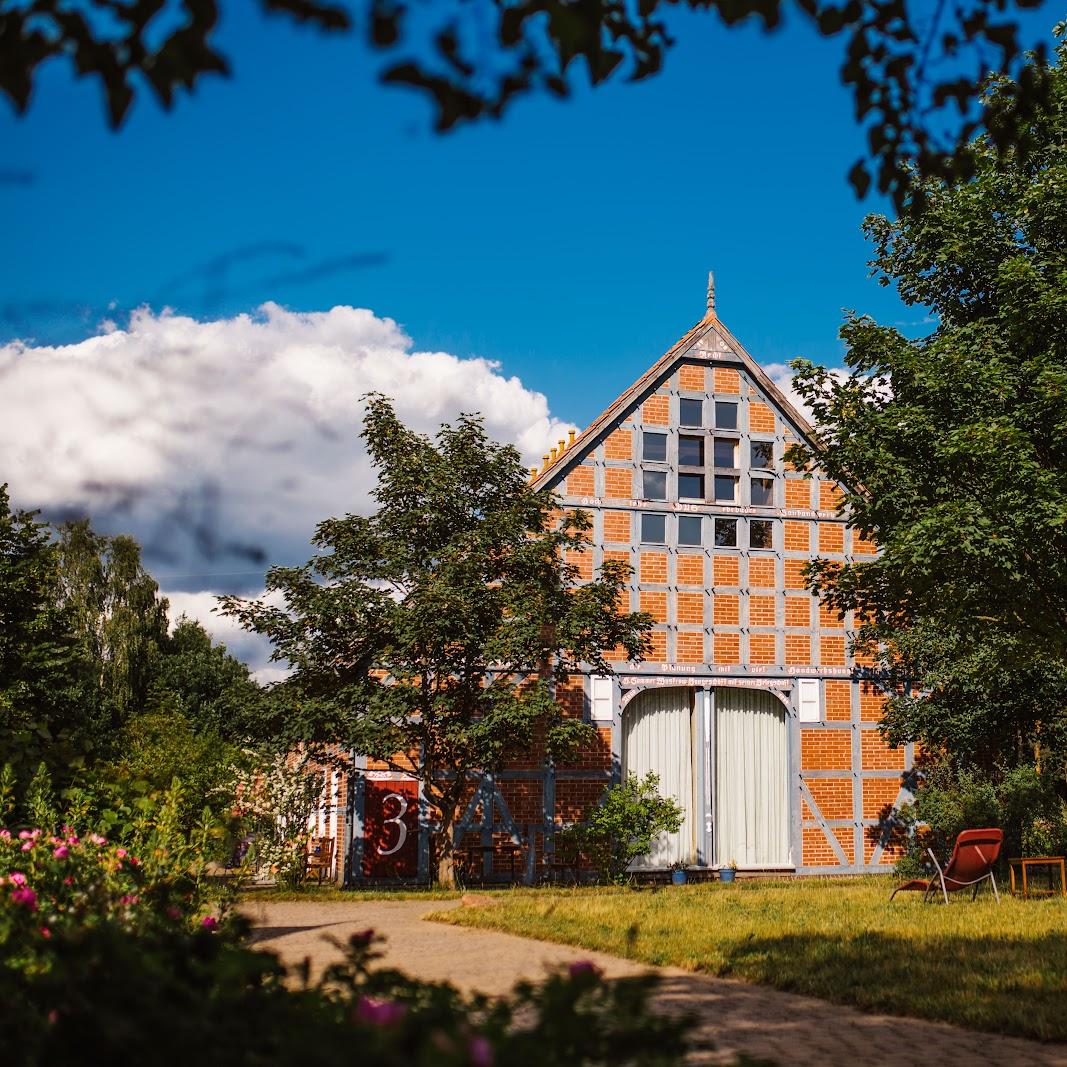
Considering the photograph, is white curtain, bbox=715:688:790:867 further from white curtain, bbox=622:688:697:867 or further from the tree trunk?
the tree trunk

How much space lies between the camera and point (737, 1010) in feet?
23.6

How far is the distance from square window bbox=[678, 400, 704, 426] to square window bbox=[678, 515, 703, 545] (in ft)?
5.46

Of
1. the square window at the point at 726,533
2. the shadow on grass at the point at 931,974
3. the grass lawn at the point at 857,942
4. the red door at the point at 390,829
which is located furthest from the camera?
the square window at the point at 726,533

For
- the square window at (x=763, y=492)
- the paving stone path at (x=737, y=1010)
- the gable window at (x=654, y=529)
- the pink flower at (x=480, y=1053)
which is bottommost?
the paving stone path at (x=737, y=1010)

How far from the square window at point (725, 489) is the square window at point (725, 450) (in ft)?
0.87

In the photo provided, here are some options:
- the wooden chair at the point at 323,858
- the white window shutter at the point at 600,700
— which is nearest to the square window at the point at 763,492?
the white window shutter at the point at 600,700

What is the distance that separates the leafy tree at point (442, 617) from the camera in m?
16.7

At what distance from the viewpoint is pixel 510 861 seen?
1912 centimetres

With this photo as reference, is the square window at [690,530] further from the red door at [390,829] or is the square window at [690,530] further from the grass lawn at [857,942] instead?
the grass lawn at [857,942]

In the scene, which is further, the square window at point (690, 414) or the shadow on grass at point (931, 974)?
the square window at point (690, 414)

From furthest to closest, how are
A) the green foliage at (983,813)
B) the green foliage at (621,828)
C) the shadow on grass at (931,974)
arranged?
the green foliage at (621,828) → the green foliage at (983,813) → the shadow on grass at (931,974)

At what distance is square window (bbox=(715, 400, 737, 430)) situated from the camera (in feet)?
70.1

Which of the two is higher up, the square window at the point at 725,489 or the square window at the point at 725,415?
the square window at the point at 725,415

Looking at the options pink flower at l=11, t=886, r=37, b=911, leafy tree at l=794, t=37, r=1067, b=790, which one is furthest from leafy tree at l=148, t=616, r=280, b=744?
pink flower at l=11, t=886, r=37, b=911
